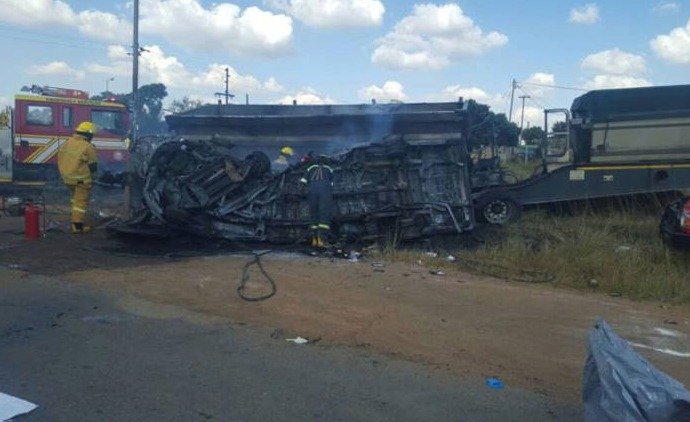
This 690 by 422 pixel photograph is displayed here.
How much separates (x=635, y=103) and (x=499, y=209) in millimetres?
3650

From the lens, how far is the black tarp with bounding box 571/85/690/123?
13.1 metres

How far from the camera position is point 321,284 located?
7562 mm


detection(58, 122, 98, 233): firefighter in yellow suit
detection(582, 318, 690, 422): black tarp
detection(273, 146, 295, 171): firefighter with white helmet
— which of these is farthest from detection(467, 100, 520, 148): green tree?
detection(582, 318, 690, 422): black tarp

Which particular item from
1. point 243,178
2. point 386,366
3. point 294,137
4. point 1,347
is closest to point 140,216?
point 243,178

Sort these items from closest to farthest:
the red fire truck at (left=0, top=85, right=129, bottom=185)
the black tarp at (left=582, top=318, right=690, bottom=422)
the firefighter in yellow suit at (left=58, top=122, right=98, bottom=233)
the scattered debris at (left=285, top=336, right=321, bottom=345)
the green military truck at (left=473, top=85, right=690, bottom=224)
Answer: the black tarp at (left=582, top=318, right=690, bottom=422)
the scattered debris at (left=285, top=336, right=321, bottom=345)
the firefighter in yellow suit at (left=58, top=122, right=98, bottom=233)
the green military truck at (left=473, top=85, right=690, bottom=224)
the red fire truck at (left=0, top=85, right=129, bottom=185)

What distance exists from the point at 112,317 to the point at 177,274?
6.45ft

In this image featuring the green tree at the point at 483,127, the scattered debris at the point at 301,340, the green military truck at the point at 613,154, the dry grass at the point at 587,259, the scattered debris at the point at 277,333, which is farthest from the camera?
the green tree at the point at 483,127

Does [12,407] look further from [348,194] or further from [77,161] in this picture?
[77,161]

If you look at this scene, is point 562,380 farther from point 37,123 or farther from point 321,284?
point 37,123

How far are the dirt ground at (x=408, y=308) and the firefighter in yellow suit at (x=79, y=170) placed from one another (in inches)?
56.1

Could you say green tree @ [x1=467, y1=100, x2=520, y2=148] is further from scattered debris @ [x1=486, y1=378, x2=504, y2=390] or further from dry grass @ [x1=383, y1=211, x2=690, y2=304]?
scattered debris @ [x1=486, y1=378, x2=504, y2=390]

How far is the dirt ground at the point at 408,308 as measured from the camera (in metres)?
5.18

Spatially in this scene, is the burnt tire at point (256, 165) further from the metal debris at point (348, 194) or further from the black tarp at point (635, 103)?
the black tarp at point (635, 103)

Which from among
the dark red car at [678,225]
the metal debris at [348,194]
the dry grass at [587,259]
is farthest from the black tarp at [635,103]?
the dark red car at [678,225]
